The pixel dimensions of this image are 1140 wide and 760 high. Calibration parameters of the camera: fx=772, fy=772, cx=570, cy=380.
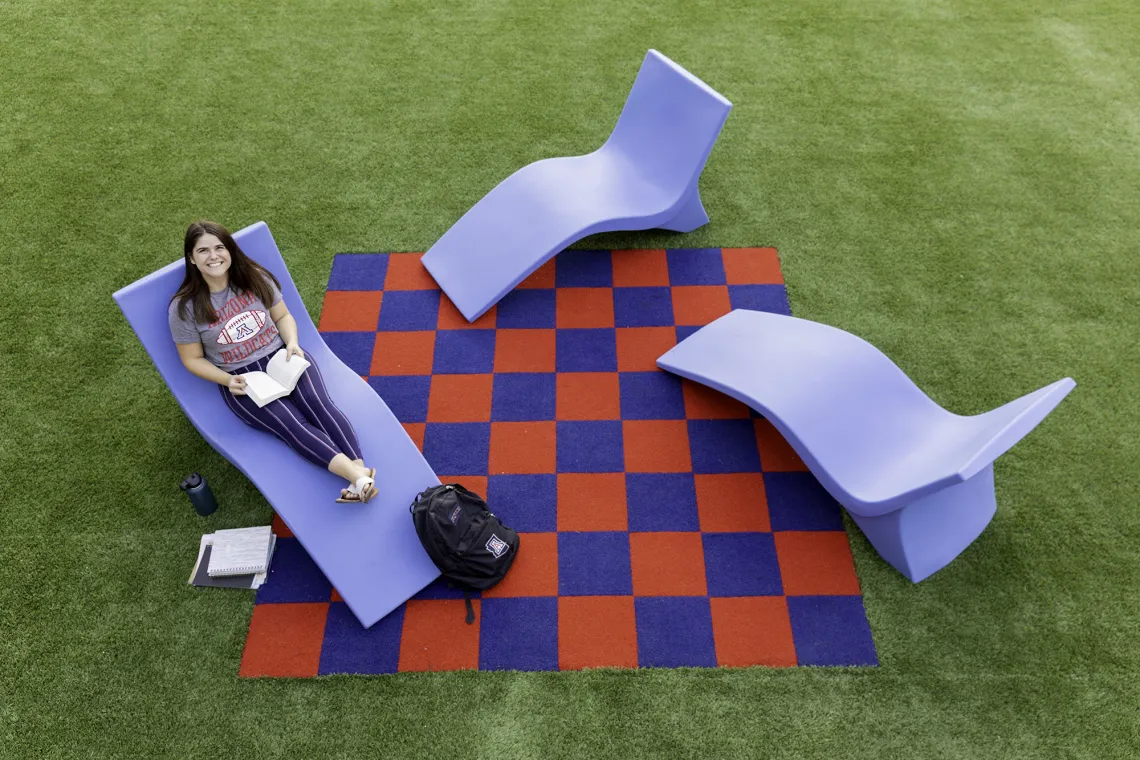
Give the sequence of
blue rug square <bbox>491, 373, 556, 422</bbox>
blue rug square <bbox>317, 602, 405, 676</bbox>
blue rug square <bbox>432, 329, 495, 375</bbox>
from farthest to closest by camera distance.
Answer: blue rug square <bbox>432, 329, 495, 375</bbox> → blue rug square <bbox>491, 373, 556, 422</bbox> → blue rug square <bbox>317, 602, 405, 676</bbox>

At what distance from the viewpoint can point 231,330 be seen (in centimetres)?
349

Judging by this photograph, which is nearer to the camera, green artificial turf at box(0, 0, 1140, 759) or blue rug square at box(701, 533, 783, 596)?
green artificial turf at box(0, 0, 1140, 759)

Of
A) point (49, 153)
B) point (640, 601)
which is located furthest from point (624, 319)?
point (49, 153)

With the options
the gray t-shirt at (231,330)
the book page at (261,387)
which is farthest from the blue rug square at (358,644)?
the gray t-shirt at (231,330)

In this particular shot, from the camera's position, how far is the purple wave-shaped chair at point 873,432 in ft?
10.9

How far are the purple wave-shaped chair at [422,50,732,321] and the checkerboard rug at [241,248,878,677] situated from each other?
0.21m

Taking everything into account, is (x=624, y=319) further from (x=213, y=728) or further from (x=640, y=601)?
(x=213, y=728)

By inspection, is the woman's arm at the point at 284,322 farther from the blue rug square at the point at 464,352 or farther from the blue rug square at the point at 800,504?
the blue rug square at the point at 800,504

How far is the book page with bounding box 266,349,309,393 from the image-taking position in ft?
11.6

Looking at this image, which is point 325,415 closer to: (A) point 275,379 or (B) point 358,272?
(A) point 275,379

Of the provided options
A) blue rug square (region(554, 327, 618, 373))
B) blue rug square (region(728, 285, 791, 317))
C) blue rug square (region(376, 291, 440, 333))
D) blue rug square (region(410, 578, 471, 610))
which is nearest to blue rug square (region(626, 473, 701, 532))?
blue rug square (region(554, 327, 618, 373))

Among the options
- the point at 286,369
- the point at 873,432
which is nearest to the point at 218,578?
the point at 286,369

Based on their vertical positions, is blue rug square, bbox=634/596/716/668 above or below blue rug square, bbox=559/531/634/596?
below

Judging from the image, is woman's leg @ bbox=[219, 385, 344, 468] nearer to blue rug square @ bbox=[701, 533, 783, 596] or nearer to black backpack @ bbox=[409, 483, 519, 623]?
black backpack @ bbox=[409, 483, 519, 623]
